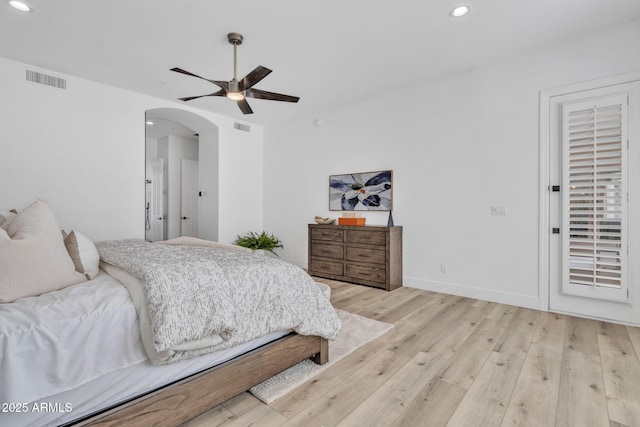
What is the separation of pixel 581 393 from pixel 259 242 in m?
4.64

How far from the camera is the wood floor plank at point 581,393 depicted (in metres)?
1.54

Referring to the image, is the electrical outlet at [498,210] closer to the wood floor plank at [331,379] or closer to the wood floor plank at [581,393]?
the wood floor plank at [581,393]

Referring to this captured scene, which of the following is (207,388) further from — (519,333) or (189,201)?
(189,201)

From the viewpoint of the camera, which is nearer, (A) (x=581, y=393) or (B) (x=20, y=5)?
(A) (x=581, y=393)

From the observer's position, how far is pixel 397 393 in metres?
1.77

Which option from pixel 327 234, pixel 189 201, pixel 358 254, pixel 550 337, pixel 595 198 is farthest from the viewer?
pixel 189 201

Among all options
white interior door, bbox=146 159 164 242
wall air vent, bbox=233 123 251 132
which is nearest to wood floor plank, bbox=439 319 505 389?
wall air vent, bbox=233 123 251 132

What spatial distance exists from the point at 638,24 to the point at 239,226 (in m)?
5.75

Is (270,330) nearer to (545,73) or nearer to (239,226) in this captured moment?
(545,73)

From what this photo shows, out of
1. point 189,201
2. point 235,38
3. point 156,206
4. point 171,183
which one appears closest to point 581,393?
point 235,38

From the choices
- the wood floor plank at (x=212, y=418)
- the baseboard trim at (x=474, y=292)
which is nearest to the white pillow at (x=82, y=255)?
the wood floor plank at (x=212, y=418)

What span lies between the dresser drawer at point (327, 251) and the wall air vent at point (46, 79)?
3951 millimetres

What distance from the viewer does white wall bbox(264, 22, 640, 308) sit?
324 cm

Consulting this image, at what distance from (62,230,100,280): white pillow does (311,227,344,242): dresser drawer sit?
123 inches
